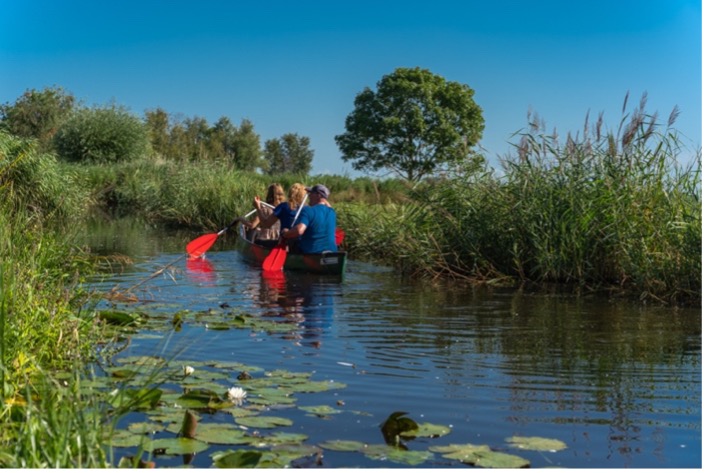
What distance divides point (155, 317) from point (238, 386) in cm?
309

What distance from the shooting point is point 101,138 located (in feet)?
135

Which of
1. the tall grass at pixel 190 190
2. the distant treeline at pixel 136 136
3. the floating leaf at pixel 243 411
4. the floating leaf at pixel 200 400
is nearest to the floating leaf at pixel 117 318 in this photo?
the floating leaf at pixel 200 400

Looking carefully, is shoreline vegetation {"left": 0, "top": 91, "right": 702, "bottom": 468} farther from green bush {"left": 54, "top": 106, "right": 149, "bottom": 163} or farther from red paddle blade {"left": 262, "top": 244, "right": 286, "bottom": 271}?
green bush {"left": 54, "top": 106, "right": 149, "bottom": 163}

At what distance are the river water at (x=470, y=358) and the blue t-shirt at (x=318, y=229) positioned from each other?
1.96ft

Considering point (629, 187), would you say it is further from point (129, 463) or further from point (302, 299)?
point (129, 463)

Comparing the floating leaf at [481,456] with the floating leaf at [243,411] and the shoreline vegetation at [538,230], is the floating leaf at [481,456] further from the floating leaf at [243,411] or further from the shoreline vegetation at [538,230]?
the shoreline vegetation at [538,230]

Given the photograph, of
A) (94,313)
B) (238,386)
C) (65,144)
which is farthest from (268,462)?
(65,144)

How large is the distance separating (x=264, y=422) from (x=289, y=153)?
56770mm

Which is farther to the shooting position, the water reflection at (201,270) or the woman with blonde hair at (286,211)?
the woman with blonde hair at (286,211)

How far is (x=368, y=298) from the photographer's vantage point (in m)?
10.6

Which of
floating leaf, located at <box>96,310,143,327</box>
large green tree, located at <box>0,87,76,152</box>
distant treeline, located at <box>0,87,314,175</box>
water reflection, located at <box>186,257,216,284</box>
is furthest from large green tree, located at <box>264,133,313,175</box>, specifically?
floating leaf, located at <box>96,310,143,327</box>

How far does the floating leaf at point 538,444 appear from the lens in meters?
4.26

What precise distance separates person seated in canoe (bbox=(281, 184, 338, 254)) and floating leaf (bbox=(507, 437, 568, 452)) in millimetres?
8289

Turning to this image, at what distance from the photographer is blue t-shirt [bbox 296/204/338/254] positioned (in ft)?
41.3
